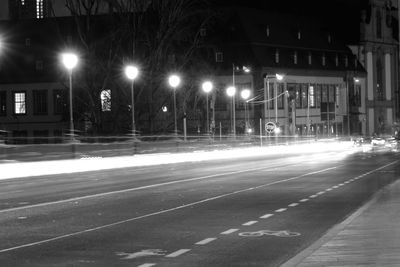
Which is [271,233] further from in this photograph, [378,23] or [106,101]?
[378,23]

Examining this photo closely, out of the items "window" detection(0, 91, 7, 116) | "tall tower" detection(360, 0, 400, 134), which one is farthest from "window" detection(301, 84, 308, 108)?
"window" detection(0, 91, 7, 116)

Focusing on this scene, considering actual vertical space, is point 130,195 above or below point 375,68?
below

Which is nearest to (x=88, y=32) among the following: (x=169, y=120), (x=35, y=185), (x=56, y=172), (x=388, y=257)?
(x=169, y=120)

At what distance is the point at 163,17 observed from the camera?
71875mm

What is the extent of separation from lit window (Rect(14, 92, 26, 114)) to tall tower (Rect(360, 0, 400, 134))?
56.3 metres

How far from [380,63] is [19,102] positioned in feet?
204

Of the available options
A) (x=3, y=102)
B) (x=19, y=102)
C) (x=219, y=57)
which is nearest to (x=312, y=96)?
(x=219, y=57)

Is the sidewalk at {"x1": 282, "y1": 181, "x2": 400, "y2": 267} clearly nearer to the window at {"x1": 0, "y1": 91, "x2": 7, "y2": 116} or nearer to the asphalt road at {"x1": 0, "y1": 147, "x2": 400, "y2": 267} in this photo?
the asphalt road at {"x1": 0, "y1": 147, "x2": 400, "y2": 267}

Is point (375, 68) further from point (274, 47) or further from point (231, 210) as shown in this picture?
point (231, 210)

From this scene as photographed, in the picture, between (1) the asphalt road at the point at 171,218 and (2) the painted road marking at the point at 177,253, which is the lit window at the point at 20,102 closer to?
(1) the asphalt road at the point at 171,218

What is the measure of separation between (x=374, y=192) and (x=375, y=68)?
115061 millimetres

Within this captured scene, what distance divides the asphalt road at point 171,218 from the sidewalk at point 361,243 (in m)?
0.45

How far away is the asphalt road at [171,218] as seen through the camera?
12.9 meters

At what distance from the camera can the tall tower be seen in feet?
445
